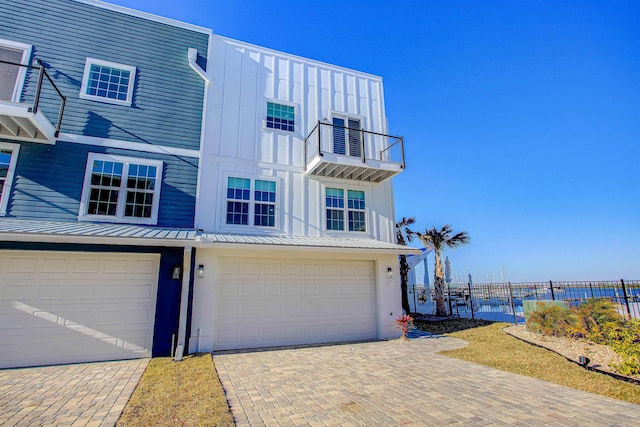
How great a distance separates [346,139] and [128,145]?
7.43 m

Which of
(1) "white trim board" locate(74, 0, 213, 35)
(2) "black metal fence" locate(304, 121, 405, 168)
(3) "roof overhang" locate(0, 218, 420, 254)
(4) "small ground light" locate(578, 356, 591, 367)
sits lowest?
(4) "small ground light" locate(578, 356, 591, 367)

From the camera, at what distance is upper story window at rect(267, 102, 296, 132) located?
35.3 feet

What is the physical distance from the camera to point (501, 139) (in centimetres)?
1667

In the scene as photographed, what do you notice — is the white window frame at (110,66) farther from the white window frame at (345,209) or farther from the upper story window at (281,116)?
the white window frame at (345,209)

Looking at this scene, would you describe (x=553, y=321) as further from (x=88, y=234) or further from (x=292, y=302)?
(x=88, y=234)

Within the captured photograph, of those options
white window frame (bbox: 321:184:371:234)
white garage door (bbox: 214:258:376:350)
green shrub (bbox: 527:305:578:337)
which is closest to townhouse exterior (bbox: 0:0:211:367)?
white garage door (bbox: 214:258:376:350)

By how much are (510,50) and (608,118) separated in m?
6.07

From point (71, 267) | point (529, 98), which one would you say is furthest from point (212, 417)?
point (529, 98)

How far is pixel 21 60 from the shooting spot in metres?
8.36

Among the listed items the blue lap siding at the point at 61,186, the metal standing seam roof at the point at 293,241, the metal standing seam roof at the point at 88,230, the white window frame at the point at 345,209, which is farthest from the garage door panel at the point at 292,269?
the blue lap siding at the point at 61,186

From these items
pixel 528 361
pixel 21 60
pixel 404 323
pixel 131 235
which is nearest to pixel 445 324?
pixel 404 323

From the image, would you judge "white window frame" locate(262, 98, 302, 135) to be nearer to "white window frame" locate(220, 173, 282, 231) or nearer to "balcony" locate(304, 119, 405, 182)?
"balcony" locate(304, 119, 405, 182)

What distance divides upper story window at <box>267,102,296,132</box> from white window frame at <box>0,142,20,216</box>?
6978mm

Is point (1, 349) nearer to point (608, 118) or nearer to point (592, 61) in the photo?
point (592, 61)
